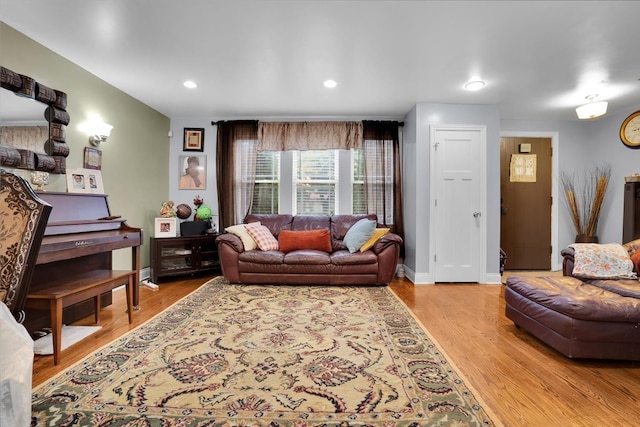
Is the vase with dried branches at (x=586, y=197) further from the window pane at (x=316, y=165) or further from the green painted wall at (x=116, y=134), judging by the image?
the green painted wall at (x=116, y=134)

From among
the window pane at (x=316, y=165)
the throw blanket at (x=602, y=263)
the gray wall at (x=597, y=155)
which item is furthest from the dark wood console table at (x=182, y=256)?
the gray wall at (x=597, y=155)

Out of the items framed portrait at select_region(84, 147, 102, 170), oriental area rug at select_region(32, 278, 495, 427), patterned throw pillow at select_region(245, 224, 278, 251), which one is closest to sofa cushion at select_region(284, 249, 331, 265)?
patterned throw pillow at select_region(245, 224, 278, 251)

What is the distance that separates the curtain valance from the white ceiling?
2.24ft

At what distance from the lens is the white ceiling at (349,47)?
2215 millimetres

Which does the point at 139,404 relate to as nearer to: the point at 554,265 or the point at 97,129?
the point at 97,129

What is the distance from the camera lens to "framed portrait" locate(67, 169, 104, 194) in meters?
3.02

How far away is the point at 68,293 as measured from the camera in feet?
6.73

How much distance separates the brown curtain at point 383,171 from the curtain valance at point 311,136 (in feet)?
0.67

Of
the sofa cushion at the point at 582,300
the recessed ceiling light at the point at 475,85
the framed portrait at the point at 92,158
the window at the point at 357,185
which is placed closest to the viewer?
the sofa cushion at the point at 582,300

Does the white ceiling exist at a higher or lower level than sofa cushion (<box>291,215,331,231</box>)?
higher

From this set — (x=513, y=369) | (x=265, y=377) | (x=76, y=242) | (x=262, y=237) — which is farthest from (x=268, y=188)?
(x=513, y=369)

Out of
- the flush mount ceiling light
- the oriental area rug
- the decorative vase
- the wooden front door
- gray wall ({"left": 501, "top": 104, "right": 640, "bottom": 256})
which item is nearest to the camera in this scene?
the oriental area rug

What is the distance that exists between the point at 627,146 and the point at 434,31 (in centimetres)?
385

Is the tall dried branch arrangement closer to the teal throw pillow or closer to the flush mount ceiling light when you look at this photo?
the flush mount ceiling light
